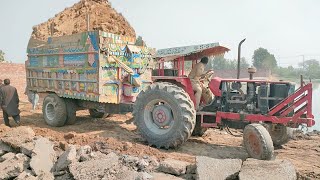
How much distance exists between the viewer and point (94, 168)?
4832 mm

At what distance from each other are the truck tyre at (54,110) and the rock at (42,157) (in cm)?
251

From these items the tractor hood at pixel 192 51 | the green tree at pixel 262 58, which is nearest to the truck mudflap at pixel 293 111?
the tractor hood at pixel 192 51

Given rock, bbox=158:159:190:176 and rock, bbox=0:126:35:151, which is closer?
rock, bbox=158:159:190:176

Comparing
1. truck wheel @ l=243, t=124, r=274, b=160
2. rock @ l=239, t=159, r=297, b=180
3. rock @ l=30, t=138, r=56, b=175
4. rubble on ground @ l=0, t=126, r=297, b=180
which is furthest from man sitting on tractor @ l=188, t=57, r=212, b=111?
rock @ l=30, t=138, r=56, b=175

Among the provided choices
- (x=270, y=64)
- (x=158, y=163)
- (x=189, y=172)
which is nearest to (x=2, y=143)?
(x=158, y=163)

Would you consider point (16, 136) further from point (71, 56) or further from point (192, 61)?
point (192, 61)

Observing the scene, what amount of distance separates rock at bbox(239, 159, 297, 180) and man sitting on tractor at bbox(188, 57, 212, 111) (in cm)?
236

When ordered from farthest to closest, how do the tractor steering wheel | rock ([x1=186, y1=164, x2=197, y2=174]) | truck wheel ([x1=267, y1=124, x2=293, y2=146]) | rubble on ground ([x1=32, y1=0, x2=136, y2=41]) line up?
rubble on ground ([x1=32, y1=0, x2=136, y2=41])
the tractor steering wheel
truck wheel ([x1=267, y1=124, x2=293, y2=146])
rock ([x1=186, y1=164, x2=197, y2=174])

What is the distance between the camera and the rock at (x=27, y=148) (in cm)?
564

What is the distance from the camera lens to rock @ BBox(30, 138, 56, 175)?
5236 millimetres

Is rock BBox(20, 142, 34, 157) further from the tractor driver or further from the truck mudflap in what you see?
the truck mudflap

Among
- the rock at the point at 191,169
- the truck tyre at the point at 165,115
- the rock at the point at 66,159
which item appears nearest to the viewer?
the rock at the point at 191,169

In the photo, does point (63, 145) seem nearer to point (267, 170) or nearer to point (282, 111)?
point (267, 170)

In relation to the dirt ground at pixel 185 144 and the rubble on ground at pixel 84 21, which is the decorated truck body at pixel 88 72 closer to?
the dirt ground at pixel 185 144
